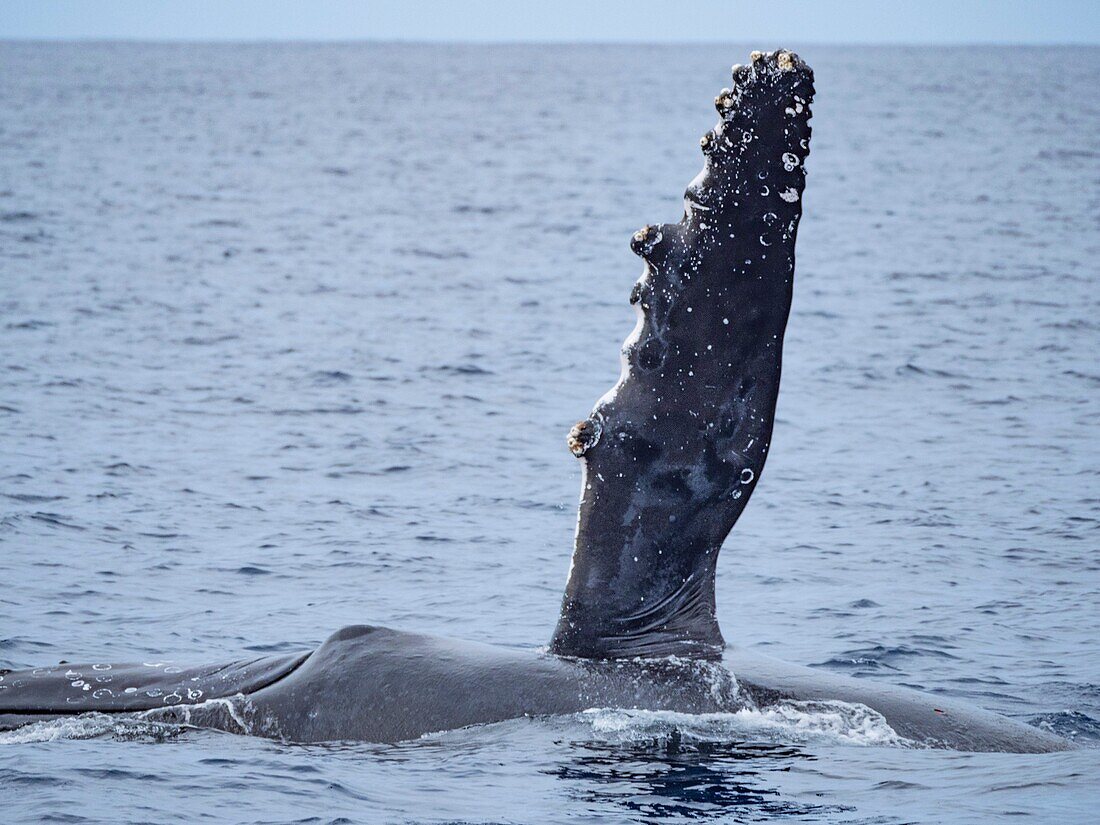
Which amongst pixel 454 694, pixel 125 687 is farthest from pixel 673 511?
pixel 125 687

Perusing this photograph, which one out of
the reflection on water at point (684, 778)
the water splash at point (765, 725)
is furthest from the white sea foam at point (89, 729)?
the water splash at point (765, 725)

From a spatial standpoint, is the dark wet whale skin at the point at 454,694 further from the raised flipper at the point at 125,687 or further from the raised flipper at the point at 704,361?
the raised flipper at the point at 704,361

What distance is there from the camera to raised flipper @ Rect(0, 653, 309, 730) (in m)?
9.38

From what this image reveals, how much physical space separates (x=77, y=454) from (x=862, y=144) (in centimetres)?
7481

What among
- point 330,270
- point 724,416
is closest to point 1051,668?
point 724,416

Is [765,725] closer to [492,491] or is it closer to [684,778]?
[684,778]

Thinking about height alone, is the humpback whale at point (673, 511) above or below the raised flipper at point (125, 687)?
above

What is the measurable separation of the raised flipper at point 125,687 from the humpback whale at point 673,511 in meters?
0.19

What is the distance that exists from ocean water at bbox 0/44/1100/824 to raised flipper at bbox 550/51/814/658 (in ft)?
3.08

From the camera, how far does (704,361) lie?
351 inches

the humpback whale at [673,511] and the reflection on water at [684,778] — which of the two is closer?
the reflection on water at [684,778]

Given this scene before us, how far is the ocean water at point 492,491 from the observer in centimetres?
882

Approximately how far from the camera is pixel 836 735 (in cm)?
909

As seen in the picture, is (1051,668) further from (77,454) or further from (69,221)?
(69,221)
